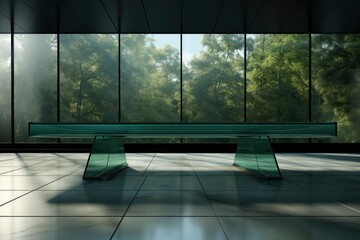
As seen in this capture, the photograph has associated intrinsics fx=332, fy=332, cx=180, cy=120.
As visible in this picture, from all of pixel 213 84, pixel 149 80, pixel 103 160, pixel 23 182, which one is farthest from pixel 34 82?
pixel 23 182

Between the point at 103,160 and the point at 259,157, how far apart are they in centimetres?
171

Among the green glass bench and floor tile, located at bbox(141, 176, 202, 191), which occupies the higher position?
the green glass bench

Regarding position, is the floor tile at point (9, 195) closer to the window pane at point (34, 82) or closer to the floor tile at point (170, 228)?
the floor tile at point (170, 228)

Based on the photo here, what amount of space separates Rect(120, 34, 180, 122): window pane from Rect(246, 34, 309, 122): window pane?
340 cm

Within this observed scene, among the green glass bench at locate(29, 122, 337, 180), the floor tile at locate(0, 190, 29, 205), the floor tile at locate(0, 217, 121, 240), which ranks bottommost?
the floor tile at locate(0, 190, 29, 205)

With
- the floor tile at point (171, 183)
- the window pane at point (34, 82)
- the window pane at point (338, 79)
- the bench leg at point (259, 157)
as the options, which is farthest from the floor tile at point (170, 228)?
the window pane at point (34, 82)

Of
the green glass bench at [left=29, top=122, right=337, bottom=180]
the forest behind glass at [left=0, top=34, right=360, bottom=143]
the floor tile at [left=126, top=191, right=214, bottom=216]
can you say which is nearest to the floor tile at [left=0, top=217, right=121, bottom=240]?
the floor tile at [left=126, top=191, right=214, bottom=216]

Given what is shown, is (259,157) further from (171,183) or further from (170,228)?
(170,228)

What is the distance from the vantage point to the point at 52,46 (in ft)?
53.1

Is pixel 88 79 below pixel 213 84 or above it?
above

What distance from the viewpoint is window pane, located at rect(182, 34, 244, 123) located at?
15.0 meters

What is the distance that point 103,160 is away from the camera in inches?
142

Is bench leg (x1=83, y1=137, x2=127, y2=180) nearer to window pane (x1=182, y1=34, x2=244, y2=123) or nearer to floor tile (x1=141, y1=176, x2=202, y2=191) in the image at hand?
floor tile (x1=141, y1=176, x2=202, y2=191)

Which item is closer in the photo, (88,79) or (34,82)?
(88,79)
